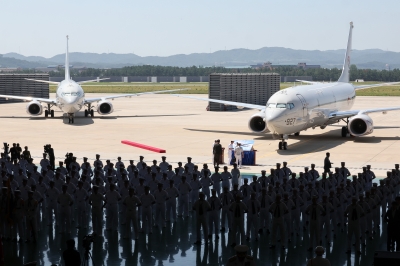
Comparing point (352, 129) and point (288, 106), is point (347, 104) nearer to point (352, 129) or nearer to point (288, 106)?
point (352, 129)

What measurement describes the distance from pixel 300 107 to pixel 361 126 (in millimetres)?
4166

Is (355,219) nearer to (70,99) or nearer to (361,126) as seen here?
(361,126)

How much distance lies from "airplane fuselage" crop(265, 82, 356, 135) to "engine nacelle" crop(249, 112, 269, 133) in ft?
5.61

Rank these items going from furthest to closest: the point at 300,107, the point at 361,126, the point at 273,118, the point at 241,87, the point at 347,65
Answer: the point at 241,87
the point at 347,65
the point at 361,126
the point at 300,107
the point at 273,118

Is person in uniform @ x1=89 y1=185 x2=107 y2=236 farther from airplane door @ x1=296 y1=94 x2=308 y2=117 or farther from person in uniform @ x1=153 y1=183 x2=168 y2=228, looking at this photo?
airplane door @ x1=296 y1=94 x2=308 y2=117

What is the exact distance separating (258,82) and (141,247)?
5191 centimetres

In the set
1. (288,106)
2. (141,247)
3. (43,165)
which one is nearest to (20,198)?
(141,247)

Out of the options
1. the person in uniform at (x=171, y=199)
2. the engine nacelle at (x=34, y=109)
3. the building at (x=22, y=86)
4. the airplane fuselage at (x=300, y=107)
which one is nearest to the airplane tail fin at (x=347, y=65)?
the airplane fuselage at (x=300, y=107)

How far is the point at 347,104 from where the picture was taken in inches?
1730

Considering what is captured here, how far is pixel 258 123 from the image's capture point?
36.8m

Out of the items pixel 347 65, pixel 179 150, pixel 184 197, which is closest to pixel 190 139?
pixel 179 150

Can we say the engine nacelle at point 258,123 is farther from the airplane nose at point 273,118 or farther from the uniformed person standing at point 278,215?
the uniformed person standing at point 278,215

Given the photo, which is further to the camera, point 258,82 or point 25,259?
point 258,82

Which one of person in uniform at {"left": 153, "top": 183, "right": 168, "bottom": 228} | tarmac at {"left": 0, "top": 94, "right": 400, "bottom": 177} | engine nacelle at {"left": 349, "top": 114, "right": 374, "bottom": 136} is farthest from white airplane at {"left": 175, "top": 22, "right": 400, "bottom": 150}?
person in uniform at {"left": 153, "top": 183, "right": 168, "bottom": 228}
